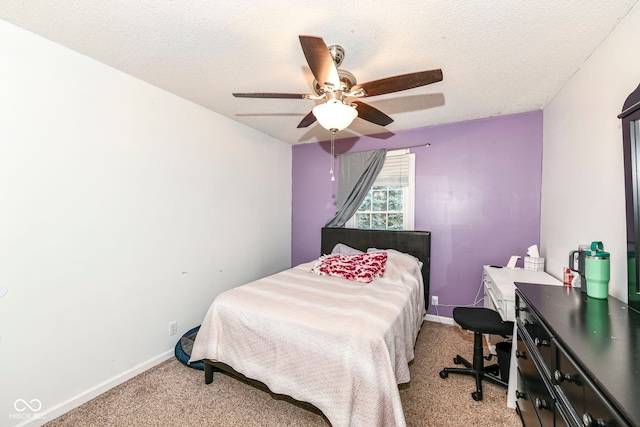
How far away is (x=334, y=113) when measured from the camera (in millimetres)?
1699

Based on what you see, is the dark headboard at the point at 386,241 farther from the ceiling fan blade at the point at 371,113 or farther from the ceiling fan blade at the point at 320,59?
the ceiling fan blade at the point at 320,59

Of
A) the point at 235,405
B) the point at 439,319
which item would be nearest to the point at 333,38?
the point at 235,405

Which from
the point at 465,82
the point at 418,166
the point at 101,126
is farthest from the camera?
the point at 418,166

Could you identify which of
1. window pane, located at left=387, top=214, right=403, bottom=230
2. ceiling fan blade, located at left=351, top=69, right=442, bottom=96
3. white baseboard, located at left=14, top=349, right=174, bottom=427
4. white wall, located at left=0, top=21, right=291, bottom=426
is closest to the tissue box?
window pane, located at left=387, top=214, right=403, bottom=230

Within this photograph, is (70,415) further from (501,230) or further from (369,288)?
(501,230)

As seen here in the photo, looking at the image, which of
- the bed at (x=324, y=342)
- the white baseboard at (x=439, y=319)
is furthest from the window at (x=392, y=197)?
the bed at (x=324, y=342)

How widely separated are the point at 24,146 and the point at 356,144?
11.1 ft

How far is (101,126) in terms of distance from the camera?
6.86ft

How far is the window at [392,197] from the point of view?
3.58 metres

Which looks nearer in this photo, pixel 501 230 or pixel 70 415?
pixel 70 415

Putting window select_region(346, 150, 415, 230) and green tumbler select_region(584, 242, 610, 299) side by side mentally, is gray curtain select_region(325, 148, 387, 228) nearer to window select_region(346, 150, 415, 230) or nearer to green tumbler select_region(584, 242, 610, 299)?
window select_region(346, 150, 415, 230)

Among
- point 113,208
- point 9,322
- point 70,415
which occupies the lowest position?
point 70,415

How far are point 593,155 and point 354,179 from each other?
2.48 m

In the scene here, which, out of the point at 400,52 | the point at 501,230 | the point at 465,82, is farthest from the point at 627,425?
the point at 501,230
